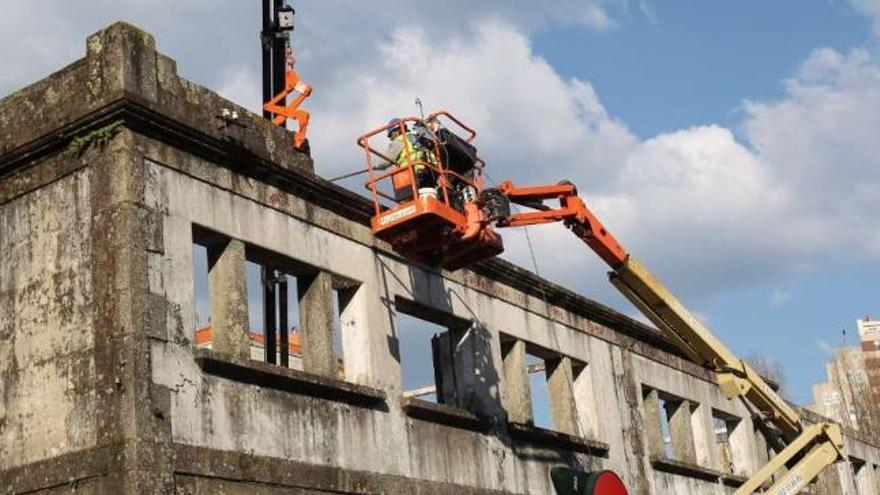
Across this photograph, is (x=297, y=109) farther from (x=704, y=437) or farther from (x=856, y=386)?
(x=856, y=386)

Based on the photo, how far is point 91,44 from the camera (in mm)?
12820

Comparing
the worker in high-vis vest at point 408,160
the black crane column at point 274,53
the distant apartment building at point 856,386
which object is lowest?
the worker in high-vis vest at point 408,160

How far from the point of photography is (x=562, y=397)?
1919 cm

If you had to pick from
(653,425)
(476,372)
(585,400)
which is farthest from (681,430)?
(476,372)

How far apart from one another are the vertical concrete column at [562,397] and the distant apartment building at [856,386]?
55.8 metres

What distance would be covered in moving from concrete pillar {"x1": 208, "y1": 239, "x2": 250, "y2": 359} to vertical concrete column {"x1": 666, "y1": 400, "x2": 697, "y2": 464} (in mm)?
11672

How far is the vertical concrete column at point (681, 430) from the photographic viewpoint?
73.7ft

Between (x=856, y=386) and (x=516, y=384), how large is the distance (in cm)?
7037

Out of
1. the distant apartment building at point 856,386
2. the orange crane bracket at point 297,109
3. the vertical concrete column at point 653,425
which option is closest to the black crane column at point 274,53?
the orange crane bracket at point 297,109

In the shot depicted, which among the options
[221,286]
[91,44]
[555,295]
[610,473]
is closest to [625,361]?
[555,295]

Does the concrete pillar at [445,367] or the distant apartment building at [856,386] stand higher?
the distant apartment building at [856,386]

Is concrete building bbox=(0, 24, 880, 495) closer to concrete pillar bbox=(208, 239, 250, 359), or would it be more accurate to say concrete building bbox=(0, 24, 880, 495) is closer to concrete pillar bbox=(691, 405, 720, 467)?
concrete pillar bbox=(208, 239, 250, 359)

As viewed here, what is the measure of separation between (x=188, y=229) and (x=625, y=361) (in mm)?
10610

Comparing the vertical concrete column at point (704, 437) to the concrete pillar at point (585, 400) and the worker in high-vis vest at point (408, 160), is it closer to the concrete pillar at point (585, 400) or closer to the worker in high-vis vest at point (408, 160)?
the concrete pillar at point (585, 400)
